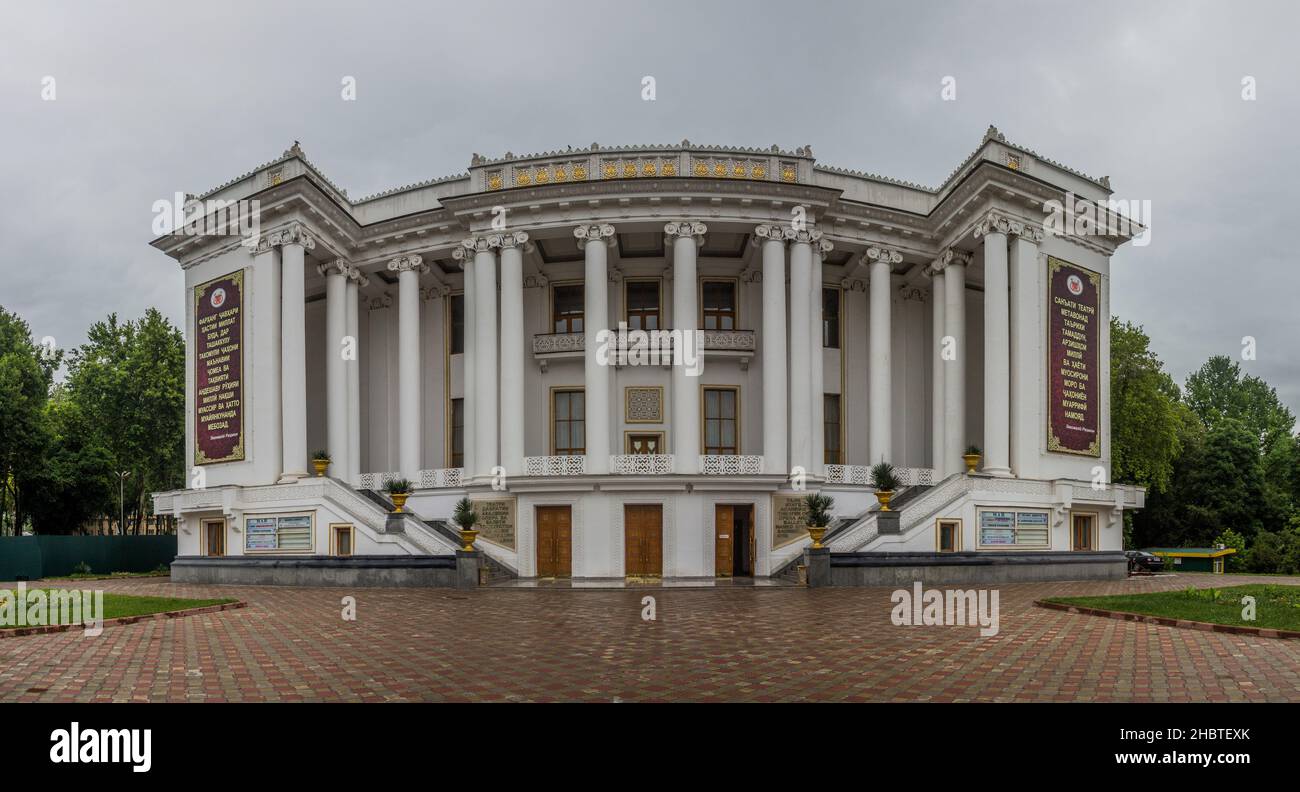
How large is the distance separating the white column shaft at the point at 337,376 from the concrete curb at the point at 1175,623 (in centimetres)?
2366

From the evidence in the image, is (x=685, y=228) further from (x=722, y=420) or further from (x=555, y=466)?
(x=555, y=466)

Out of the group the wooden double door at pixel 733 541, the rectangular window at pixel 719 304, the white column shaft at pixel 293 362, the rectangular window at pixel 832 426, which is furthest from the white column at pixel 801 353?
the white column shaft at pixel 293 362

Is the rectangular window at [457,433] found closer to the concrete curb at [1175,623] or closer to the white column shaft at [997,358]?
the white column shaft at [997,358]

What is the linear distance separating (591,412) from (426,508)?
22.8 feet

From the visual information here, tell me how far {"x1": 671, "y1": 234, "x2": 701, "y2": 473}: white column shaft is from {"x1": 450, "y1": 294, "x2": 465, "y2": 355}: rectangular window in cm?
965

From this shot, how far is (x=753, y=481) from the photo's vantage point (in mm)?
27062

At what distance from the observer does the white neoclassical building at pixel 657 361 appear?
89.7 feet

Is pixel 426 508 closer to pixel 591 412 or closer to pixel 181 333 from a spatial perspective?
pixel 591 412

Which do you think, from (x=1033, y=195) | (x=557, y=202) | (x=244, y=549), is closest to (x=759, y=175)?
(x=557, y=202)

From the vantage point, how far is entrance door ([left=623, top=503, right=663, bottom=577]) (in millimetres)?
27094

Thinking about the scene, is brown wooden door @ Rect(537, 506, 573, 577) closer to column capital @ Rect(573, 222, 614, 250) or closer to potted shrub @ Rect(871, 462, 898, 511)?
column capital @ Rect(573, 222, 614, 250)

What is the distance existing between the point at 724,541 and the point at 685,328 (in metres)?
6.91

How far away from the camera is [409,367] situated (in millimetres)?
31469

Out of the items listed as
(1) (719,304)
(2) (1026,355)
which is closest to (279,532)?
(1) (719,304)
